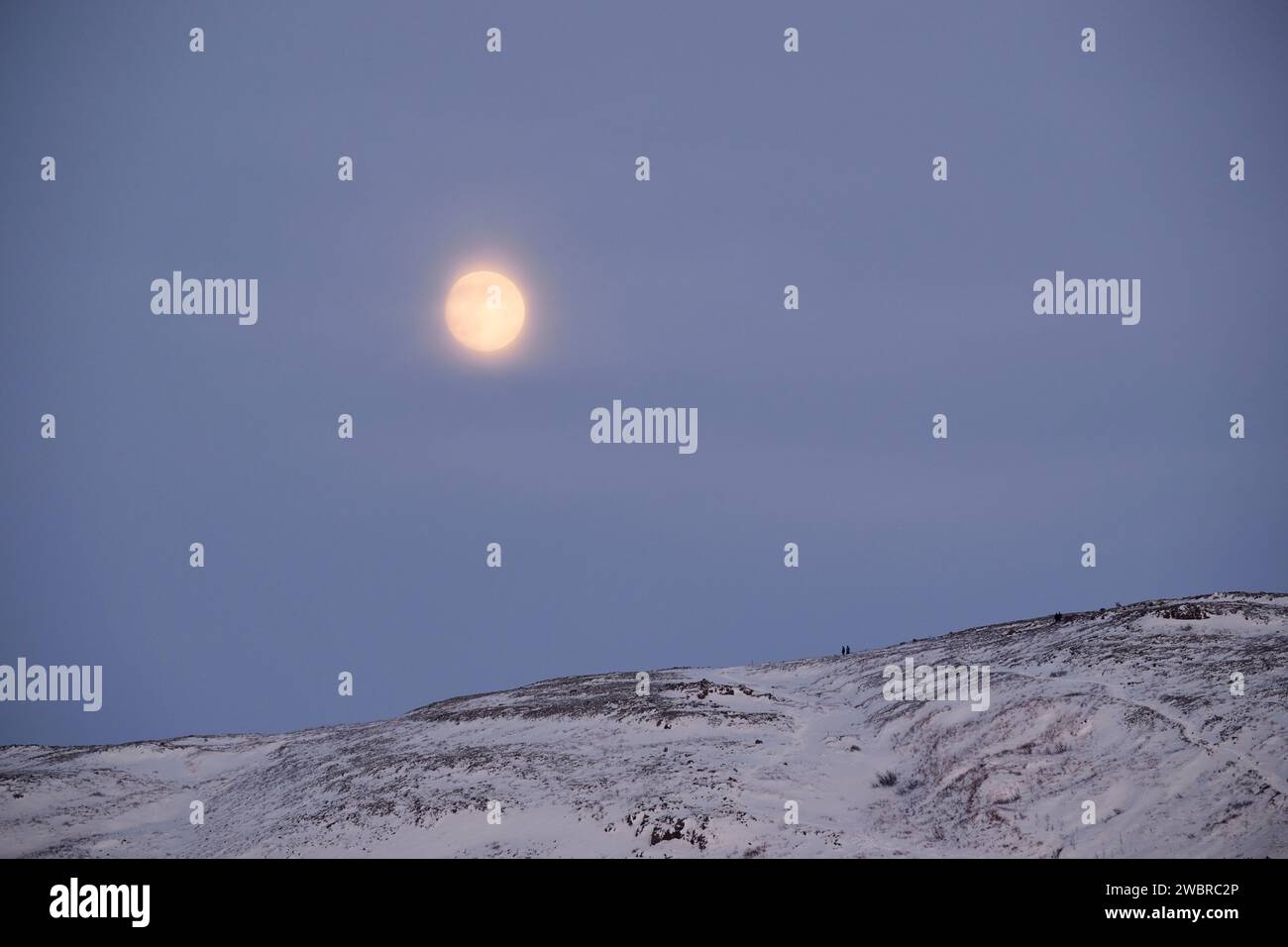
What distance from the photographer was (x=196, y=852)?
35812 mm

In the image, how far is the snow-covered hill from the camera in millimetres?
26781

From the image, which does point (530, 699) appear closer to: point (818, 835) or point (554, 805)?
point (554, 805)

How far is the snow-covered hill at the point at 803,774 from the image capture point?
2678 centimetres

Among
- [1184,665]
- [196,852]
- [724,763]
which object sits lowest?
[196,852]

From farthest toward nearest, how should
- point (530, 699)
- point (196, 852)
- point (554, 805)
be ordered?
point (530, 699) < point (196, 852) < point (554, 805)

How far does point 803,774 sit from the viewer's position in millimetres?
34844

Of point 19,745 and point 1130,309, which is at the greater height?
point 1130,309
